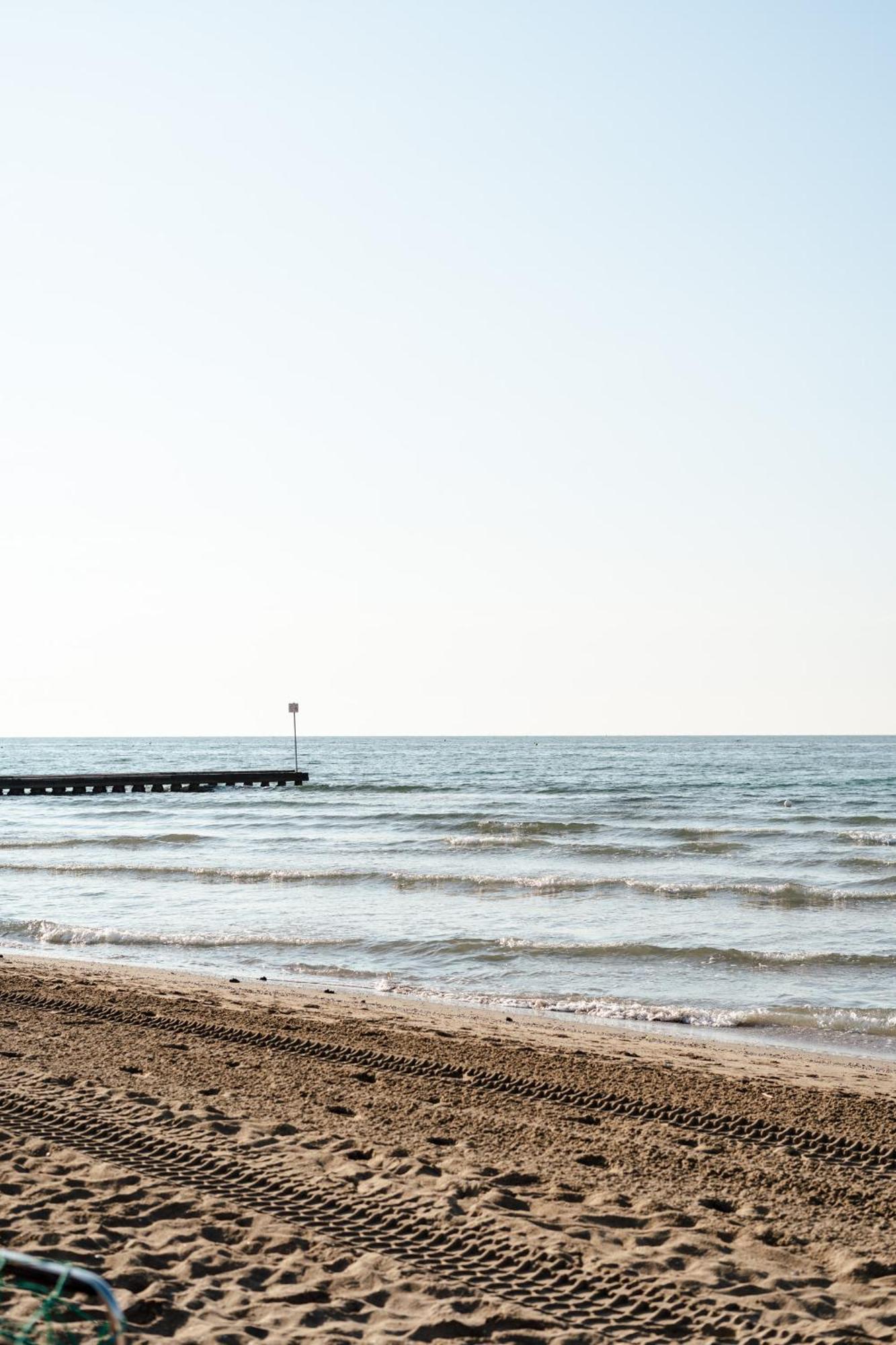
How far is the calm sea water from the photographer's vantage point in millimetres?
12070

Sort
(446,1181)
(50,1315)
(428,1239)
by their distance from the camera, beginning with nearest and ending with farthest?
(50,1315), (428,1239), (446,1181)

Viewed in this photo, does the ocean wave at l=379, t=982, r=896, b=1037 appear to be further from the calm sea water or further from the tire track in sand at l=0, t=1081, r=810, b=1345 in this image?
the tire track in sand at l=0, t=1081, r=810, b=1345

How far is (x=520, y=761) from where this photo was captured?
7944cm

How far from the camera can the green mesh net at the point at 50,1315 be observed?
3.90 metres

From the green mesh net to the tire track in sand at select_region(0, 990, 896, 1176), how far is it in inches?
144

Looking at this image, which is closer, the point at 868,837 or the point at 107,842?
the point at 107,842

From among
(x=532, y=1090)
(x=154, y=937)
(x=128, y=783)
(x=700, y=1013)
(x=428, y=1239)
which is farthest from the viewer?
(x=128, y=783)

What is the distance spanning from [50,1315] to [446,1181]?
2.13m

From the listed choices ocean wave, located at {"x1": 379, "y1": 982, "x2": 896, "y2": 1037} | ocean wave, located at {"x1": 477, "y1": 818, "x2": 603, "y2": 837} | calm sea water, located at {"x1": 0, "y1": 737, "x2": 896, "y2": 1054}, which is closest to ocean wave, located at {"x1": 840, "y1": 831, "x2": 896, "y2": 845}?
calm sea water, located at {"x1": 0, "y1": 737, "x2": 896, "y2": 1054}

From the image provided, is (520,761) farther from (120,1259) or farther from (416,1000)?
(120,1259)

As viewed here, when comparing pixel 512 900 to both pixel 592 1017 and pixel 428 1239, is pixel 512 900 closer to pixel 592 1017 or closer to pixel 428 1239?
pixel 592 1017

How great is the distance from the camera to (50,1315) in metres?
4.26

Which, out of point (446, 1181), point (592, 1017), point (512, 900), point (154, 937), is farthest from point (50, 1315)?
point (512, 900)

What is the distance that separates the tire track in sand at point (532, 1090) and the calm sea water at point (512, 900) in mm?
3055
